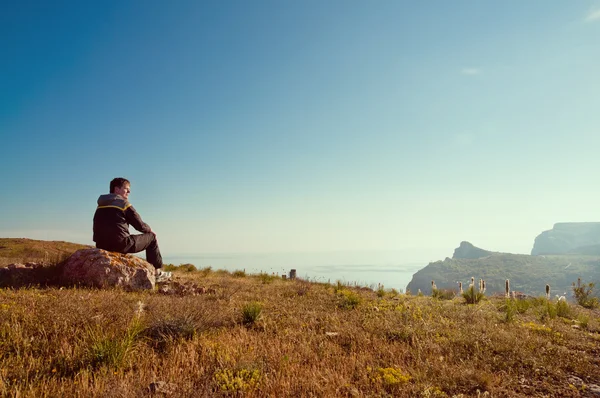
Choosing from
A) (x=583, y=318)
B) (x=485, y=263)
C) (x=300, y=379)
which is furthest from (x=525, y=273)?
(x=300, y=379)

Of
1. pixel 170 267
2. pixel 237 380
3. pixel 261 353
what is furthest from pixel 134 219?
pixel 170 267

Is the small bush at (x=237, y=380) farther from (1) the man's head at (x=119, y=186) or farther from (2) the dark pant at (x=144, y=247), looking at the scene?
(1) the man's head at (x=119, y=186)

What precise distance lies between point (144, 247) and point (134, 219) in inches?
42.9

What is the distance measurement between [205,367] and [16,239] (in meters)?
34.4

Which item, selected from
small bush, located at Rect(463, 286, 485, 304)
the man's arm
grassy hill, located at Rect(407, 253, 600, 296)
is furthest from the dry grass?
grassy hill, located at Rect(407, 253, 600, 296)

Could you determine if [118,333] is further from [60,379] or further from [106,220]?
[106,220]

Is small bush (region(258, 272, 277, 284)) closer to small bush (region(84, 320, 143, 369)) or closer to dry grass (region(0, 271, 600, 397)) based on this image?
dry grass (region(0, 271, 600, 397))

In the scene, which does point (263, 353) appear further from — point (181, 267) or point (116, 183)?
point (181, 267)

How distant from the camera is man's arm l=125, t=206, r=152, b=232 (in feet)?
28.4

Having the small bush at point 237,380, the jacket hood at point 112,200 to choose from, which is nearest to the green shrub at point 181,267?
the jacket hood at point 112,200

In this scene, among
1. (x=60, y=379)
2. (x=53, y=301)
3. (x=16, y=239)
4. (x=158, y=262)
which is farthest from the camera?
(x=16, y=239)

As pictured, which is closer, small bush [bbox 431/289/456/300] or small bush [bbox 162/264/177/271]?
small bush [bbox 431/289/456/300]

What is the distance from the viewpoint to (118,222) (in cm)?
863

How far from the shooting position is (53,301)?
562cm
